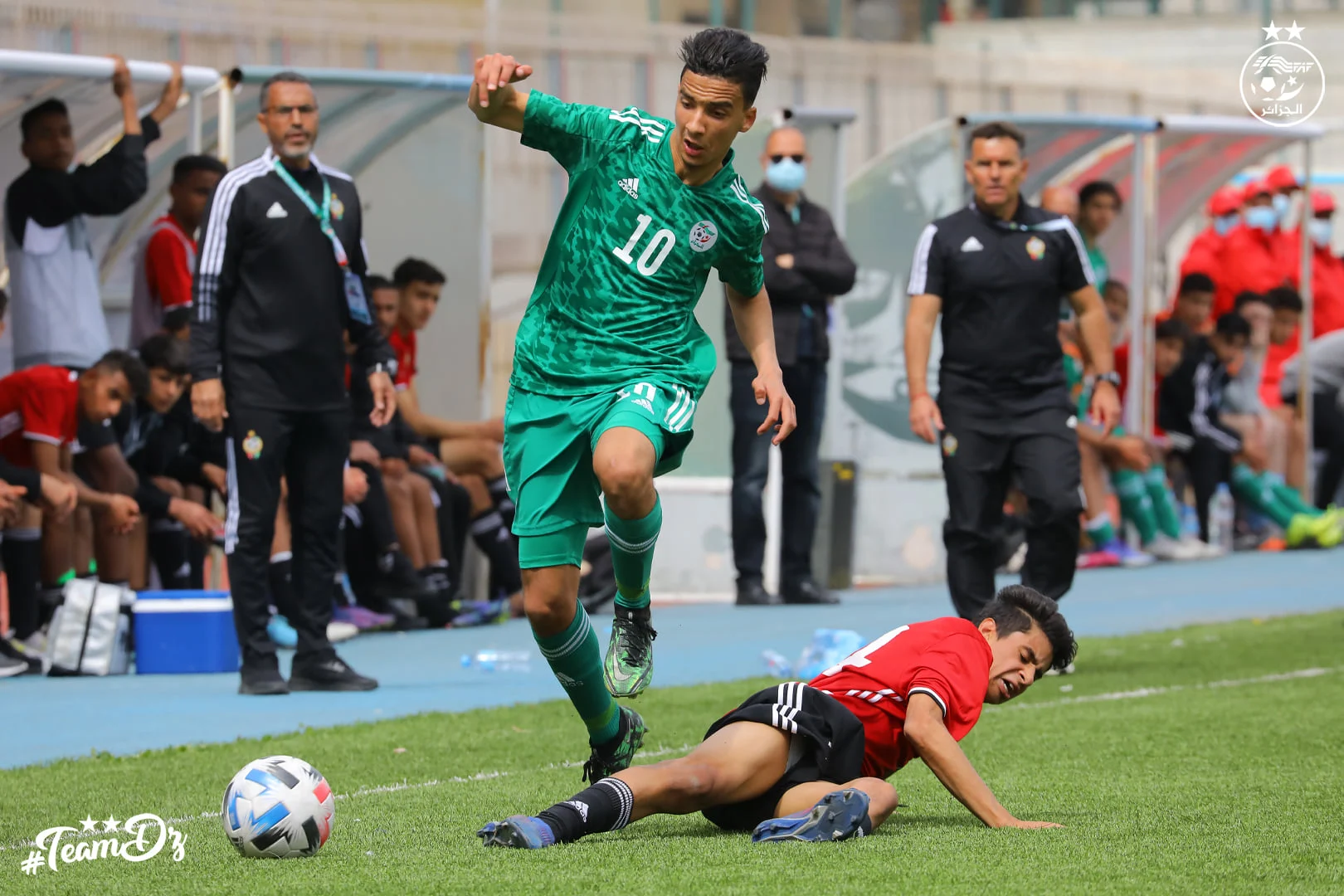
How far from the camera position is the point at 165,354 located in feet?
35.3

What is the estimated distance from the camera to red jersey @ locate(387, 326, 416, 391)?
12.6m

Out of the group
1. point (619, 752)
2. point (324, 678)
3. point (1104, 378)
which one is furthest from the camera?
point (1104, 378)

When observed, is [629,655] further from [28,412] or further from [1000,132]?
[28,412]

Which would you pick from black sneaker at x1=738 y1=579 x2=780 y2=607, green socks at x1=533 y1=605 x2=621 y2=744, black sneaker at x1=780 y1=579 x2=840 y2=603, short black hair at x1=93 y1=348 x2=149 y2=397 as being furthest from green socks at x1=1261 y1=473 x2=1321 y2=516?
green socks at x1=533 y1=605 x2=621 y2=744

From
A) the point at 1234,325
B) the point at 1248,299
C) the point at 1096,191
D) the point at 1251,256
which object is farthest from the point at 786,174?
the point at 1251,256

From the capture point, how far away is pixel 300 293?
8.93 m

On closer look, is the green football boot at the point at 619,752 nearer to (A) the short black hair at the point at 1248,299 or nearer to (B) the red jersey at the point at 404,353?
(B) the red jersey at the point at 404,353

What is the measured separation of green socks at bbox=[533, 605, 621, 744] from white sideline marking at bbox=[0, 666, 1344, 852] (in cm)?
84

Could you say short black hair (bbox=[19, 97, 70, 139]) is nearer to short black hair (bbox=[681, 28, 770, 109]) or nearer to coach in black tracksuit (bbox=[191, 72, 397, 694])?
coach in black tracksuit (bbox=[191, 72, 397, 694])

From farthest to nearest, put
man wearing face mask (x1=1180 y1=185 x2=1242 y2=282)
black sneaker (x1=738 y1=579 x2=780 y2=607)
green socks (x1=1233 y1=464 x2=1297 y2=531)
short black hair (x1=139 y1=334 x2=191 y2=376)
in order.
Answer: man wearing face mask (x1=1180 y1=185 x2=1242 y2=282), green socks (x1=1233 y1=464 x2=1297 y2=531), black sneaker (x1=738 y1=579 x2=780 y2=607), short black hair (x1=139 y1=334 x2=191 y2=376)

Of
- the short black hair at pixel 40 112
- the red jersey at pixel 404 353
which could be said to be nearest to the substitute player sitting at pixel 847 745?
the short black hair at pixel 40 112

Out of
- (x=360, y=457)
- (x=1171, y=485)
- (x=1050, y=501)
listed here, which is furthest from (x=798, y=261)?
(x=1171, y=485)

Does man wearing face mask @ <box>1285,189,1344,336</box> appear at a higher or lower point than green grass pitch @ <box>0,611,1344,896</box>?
higher

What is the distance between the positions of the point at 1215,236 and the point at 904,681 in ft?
48.2
